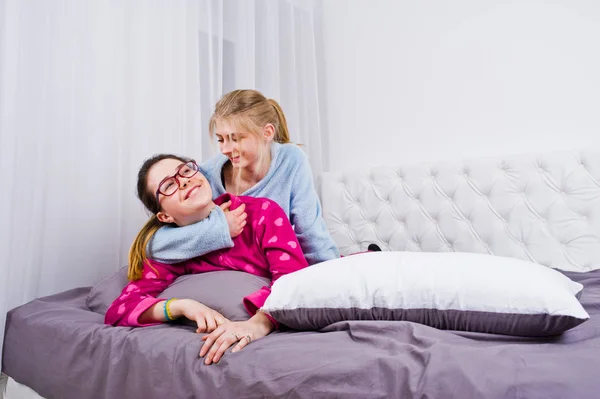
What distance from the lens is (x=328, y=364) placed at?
74 centimetres

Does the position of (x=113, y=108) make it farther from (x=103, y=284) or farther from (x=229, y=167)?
(x=103, y=284)

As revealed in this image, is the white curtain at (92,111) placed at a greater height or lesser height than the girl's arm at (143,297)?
greater

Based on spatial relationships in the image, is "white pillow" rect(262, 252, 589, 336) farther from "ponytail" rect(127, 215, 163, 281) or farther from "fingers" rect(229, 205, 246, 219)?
"ponytail" rect(127, 215, 163, 281)

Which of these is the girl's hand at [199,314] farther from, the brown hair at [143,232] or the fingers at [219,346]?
the brown hair at [143,232]

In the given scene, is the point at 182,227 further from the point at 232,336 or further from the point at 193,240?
the point at 232,336

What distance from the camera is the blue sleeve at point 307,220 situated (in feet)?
5.33

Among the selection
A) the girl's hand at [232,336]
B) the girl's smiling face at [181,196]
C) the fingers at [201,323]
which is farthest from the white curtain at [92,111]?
the girl's hand at [232,336]

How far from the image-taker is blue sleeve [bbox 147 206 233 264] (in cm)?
125

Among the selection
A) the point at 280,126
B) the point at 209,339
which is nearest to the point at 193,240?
the point at 209,339

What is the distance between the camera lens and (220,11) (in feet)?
6.84

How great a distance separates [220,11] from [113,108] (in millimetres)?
726

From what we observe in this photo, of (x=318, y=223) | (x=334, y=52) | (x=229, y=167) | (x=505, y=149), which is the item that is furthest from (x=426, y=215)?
(x=334, y=52)

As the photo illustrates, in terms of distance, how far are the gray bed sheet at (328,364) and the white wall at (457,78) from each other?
3.90 feet

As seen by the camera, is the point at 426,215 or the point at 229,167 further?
the point at 426,215
